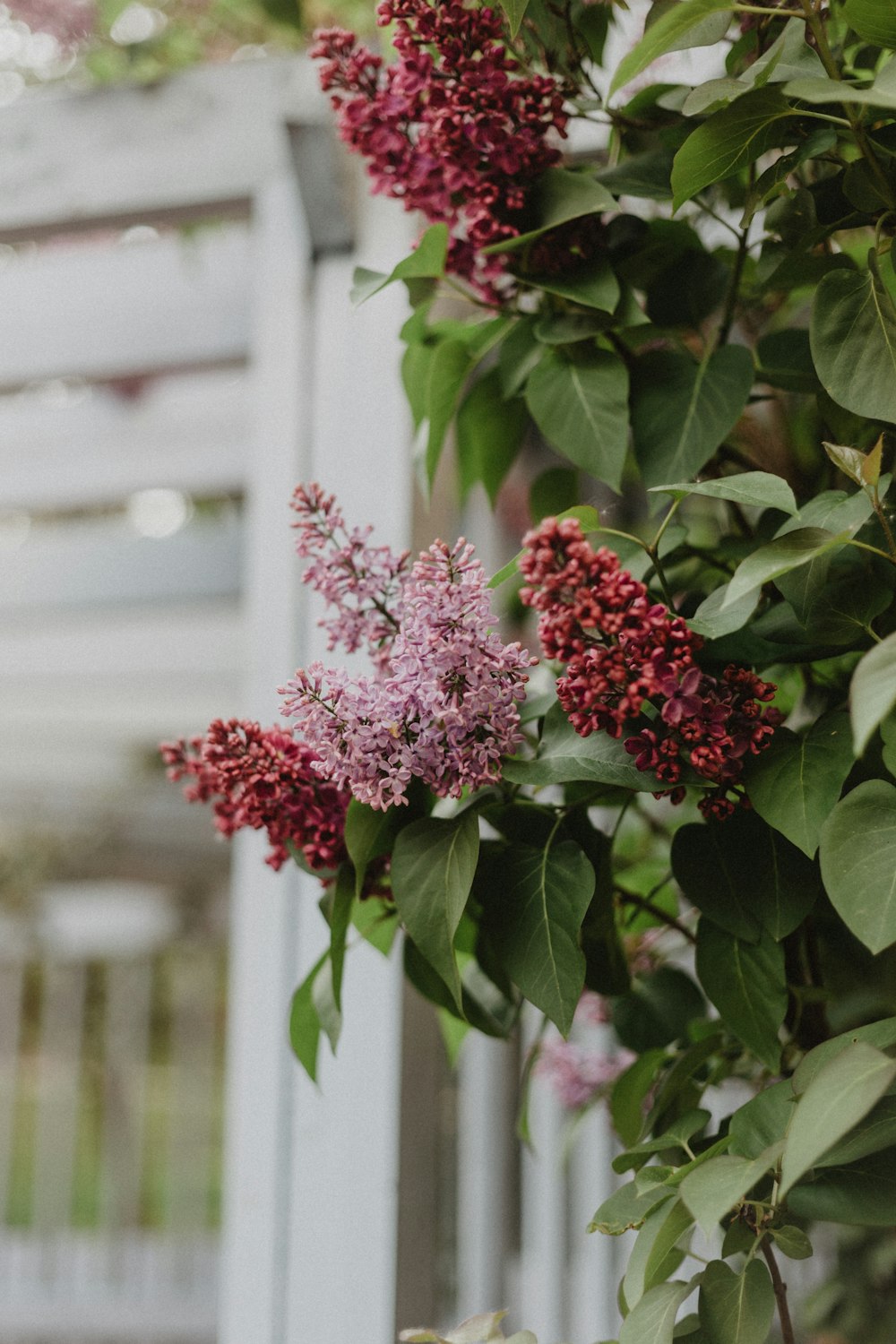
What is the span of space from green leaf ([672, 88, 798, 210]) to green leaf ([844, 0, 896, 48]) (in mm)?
37

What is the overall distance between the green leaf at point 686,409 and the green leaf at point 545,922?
0.66ft

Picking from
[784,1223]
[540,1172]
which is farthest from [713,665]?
[540,1172]

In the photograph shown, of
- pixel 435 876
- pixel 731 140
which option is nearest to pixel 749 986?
pixel 435 876

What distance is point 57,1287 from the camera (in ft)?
12.3

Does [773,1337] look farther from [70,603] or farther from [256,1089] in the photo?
[70,603]

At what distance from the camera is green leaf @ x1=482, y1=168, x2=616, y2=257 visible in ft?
1.74

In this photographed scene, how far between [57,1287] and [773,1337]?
3.58 meters

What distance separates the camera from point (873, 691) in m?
0.33

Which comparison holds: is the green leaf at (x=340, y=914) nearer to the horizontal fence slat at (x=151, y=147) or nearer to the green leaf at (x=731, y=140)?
the green leaf at (x=731, y=140)

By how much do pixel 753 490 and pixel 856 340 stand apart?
3.7 inches

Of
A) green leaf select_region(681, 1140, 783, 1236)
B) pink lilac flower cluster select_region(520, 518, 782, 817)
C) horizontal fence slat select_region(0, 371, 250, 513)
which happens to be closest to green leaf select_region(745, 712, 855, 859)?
pink lilac flower cluster select_region(520, 518, 782, 817)

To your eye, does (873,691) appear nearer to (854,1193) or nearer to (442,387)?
(854,1193)

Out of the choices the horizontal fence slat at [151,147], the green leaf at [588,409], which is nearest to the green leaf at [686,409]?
the green leaf at [588,409]

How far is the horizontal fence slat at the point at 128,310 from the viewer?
130cm
